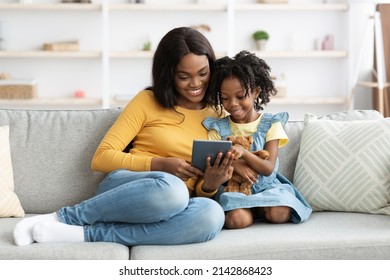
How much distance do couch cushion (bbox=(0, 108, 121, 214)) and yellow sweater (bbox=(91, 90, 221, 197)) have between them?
133 mm

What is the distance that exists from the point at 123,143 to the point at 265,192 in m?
0.56

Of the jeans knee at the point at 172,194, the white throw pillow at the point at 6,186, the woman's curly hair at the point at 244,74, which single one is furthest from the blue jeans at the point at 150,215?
the woman's curly hair at the point at 244,74

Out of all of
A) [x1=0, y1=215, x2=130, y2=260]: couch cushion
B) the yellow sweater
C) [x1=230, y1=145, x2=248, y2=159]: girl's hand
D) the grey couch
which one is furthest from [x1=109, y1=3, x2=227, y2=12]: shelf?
[x1=0, y1=215, x2=130, y2=260]: couch cushion

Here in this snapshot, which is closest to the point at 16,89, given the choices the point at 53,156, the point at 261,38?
the point at 261,38

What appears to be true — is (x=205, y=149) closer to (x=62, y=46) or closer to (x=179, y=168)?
(x=179, y=168)

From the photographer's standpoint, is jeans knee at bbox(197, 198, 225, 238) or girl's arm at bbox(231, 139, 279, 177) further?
girl's arm at bbox(231, 139, 279, 177)

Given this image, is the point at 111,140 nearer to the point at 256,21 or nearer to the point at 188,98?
the point at 188,98

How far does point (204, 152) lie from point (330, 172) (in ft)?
1.84

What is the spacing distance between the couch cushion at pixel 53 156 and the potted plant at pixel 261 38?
11.3 ft

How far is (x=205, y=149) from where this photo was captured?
2.44 meters

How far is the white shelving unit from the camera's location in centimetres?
589

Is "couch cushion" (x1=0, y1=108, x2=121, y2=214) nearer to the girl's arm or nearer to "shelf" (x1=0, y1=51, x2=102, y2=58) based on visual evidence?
the girl's arm

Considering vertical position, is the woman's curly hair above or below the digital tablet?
above
